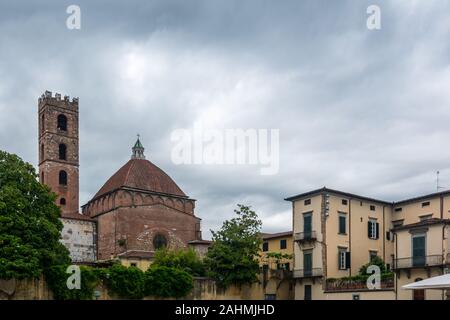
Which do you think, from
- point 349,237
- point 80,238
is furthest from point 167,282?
point 80,238

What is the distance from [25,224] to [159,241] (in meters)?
27.0

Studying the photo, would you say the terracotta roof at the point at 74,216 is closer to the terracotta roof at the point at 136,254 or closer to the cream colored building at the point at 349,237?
the terracotta roof at the point at 136,254

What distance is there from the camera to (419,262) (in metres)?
37.8

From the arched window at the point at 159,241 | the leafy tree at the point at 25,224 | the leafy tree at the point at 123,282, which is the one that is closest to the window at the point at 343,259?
the leafy tree at the point at 123,282

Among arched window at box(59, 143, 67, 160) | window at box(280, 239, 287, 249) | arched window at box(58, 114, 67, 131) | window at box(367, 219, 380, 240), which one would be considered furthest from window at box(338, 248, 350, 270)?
arched window at box(58, 114, 67, 131)

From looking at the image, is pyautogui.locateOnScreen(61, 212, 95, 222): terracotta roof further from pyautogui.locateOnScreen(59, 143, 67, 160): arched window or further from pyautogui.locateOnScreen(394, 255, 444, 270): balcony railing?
pyautogui.locateOnScreen(394, 255, 444, 270): balcony railing

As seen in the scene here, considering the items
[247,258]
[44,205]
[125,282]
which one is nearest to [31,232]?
[44,205]

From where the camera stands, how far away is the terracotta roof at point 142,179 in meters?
65.2

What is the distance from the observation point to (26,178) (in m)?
39.5

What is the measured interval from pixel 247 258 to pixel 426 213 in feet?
Result: 48.0

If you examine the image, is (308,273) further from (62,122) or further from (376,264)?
(62,122)

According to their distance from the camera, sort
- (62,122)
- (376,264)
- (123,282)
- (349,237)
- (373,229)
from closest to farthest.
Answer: (123,282) → (376,264) → (349,237) → (373,229) → (62,122)

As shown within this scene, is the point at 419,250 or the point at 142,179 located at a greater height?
the point at 142,179
